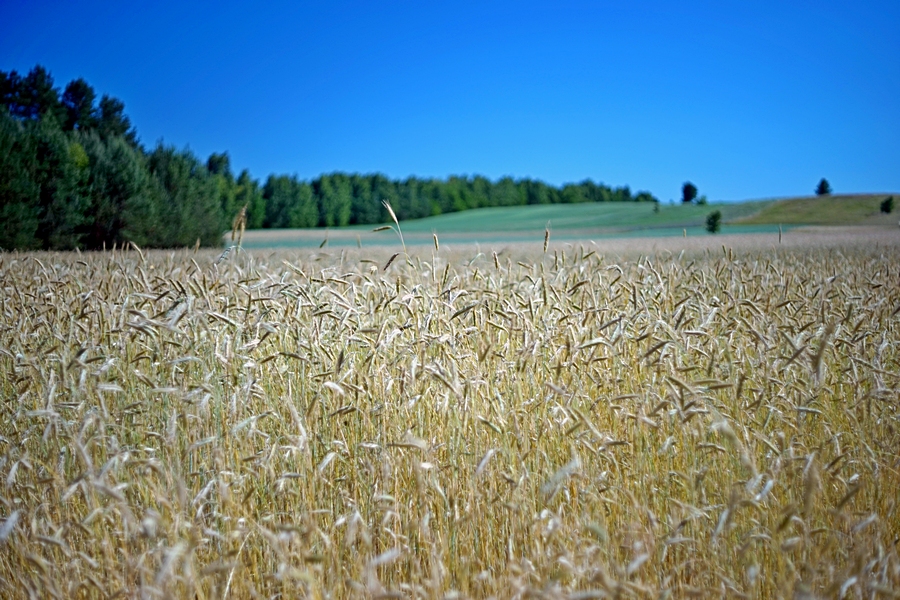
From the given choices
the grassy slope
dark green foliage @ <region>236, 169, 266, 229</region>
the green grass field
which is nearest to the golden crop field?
the green grass field

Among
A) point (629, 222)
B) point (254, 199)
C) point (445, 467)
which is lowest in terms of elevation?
point (445, 467)

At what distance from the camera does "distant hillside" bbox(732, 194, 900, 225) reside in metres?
37.4

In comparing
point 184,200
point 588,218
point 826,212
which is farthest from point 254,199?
point 826,212

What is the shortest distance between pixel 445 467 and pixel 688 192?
217 feet

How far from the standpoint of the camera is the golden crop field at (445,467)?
2191 millimetres

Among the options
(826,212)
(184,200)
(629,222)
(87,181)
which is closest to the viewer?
(87,181)

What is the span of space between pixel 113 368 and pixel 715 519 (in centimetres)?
337

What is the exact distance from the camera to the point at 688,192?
63531 mm

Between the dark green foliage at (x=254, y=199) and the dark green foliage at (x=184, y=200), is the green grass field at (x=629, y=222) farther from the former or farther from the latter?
the dark green foliage at (x=254, y=199)

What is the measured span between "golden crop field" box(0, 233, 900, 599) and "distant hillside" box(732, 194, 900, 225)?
37.0 meters

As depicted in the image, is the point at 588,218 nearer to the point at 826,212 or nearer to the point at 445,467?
the point at 826,212

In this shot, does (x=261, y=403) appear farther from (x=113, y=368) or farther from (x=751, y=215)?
(x=751, y=215)

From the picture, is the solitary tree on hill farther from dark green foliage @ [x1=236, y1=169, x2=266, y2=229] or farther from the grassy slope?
dark green foliage @ [x1=236, y1=169, x2=266, y2=229]

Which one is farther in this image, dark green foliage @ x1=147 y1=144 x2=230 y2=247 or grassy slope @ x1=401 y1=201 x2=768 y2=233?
grassy slope @ x1=401 y1=201 x2=768 y2=233
